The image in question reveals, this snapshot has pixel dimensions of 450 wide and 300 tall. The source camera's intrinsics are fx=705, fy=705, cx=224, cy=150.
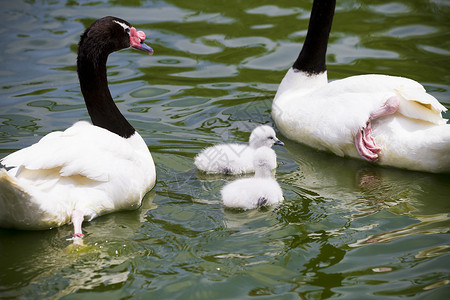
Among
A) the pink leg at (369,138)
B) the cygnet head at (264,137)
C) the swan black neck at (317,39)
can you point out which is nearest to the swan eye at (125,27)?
the cygnet head at (264,137)

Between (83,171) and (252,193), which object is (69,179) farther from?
(252,193)

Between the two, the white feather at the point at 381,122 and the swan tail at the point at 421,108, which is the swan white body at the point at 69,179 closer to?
the white feather at the point at 381,122

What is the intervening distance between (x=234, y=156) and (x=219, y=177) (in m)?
0.24

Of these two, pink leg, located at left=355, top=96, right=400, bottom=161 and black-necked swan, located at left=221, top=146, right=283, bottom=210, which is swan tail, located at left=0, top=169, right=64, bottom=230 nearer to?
black-necked swan, located at left=221, top=146, right=283, bottom=210

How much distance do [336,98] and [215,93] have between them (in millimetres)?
2242

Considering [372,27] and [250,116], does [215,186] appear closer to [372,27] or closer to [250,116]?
[250,116]

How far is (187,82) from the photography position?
9195mm

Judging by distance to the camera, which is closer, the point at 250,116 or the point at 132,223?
the point at 132,223

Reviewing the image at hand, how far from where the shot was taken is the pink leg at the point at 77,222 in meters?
5.22

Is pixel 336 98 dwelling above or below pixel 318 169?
above

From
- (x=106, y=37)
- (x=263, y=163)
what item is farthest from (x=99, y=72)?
(x=263, y=163)

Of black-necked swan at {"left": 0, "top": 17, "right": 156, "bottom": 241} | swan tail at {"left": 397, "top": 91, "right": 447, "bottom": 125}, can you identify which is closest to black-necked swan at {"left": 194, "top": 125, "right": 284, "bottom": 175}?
black-necked swan at {"left": 0, "top": 17, "right": 156, "bottom": 241}

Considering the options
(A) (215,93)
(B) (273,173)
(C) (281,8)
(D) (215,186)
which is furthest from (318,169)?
(C) (281,8)

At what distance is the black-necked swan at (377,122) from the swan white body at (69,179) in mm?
2042
